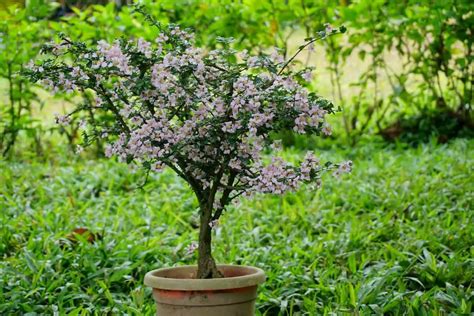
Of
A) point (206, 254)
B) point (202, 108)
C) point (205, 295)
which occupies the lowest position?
point (205, 295)

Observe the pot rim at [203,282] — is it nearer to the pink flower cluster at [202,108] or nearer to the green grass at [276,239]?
the pink flower cluster at [202,108]

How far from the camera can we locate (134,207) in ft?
14.8

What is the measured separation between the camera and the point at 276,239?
395cm

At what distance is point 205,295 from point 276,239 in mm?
1620

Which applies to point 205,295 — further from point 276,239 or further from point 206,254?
point 276,239

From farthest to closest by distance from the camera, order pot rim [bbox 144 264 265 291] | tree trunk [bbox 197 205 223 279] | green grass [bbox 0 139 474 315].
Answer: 1. green grass [bbox 0 139 474 315]
2. tree trunk [bbox 197 205 223 279]
3. pot rim [bbox 144 264 265 291]

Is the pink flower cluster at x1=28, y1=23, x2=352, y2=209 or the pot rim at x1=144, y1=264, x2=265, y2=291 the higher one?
the pink flower cluster at x1=28, y1=23, x2=352, y2=209

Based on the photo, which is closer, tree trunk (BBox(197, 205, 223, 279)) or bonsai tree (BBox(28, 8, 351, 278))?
bonsai tree (BBox(28, 8, 351, 278))

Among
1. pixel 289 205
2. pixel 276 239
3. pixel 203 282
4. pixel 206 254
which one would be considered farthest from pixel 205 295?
pixel 289 205

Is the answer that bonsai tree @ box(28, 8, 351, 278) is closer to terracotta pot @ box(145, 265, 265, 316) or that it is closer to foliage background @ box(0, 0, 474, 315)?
terracotta pot @ box(145, 265, 265, 316)

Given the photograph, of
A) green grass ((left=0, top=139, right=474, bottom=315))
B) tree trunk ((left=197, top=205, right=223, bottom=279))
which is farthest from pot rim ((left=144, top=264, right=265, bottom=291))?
green grass ((left=0, top=139, right=474, bottom=315))

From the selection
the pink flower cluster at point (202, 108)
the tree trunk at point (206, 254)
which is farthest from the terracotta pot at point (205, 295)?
the pink flower cluster at point (202, 108)

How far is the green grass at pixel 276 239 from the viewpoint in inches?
123

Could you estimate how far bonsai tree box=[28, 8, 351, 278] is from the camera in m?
2.34
